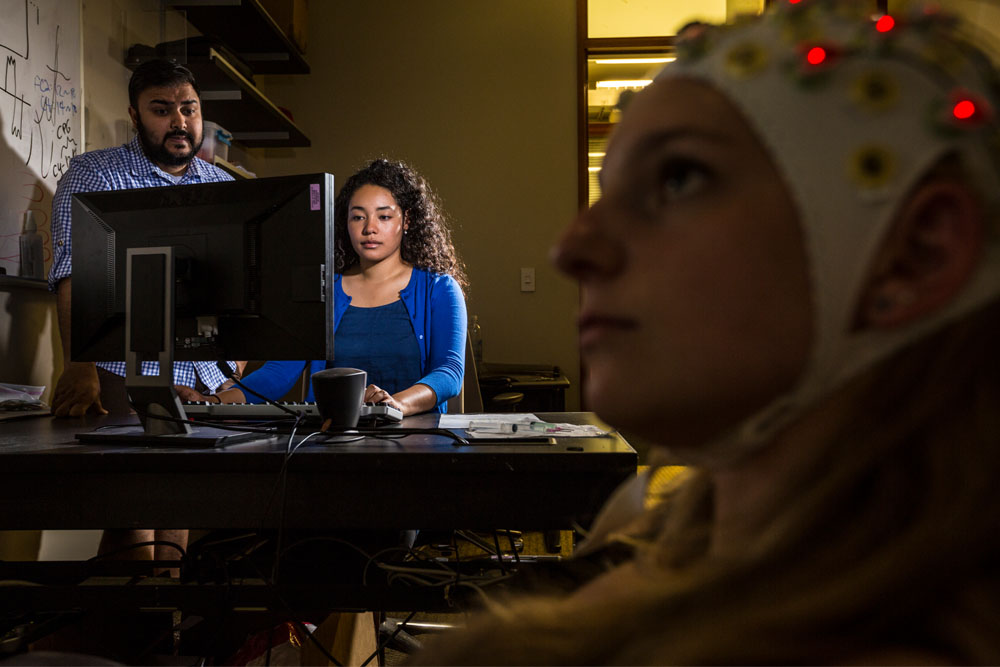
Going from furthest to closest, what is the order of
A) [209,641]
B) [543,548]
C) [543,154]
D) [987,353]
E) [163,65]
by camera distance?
[543,154], [543,548], [163,65], [209,641], [987,353]

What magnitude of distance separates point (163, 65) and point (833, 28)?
7.46ft

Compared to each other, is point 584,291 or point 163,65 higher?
point 163,65

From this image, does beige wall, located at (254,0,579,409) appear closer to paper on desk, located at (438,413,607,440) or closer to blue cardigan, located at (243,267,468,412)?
blue cardigan, located at (243,267,468,412)

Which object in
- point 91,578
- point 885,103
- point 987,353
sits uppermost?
point 885,103

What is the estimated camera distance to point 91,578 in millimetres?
1230

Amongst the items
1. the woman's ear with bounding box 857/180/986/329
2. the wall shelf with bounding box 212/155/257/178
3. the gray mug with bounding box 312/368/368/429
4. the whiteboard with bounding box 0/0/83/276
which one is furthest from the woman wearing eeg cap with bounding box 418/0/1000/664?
the wall shelf with bounding box 212/155/257/178

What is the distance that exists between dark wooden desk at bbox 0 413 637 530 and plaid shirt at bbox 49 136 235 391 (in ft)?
3.10

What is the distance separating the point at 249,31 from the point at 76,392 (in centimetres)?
218

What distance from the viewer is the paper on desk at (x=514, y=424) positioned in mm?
1154

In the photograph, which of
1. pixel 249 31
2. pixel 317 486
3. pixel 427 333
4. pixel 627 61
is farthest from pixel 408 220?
pixel 627 61

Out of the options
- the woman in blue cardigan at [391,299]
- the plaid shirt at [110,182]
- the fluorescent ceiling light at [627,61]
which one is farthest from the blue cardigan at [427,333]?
the fluorescent ceiling light at [627,61]

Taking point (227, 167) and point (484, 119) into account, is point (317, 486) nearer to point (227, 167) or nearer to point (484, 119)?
point (227, 167)

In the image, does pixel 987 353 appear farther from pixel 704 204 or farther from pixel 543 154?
pixel 543 154

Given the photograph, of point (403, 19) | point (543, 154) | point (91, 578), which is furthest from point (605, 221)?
point (403, 19)
